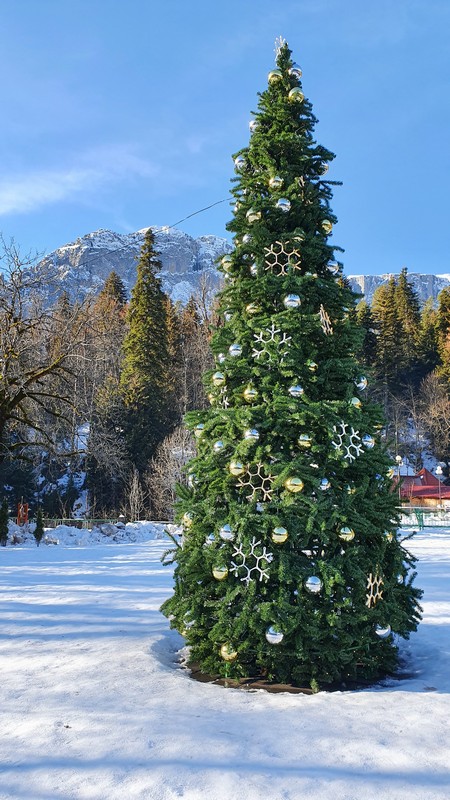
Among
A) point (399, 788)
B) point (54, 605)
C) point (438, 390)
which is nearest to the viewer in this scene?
point (399, 788)

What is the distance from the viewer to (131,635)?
191 inches

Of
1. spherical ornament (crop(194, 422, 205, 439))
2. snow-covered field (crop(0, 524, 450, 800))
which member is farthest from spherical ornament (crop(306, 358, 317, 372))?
snow-covered field (crop(0, 524, 450, 800))

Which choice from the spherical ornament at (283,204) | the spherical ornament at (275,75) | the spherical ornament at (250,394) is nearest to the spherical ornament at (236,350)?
the spherical ornament at (250,394)

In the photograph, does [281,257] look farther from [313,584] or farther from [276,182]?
[313,584]

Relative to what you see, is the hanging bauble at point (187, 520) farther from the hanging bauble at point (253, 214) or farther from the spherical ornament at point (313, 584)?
the hanging bauble at point (253, 214)

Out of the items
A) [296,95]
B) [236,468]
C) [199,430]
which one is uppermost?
[296,95]

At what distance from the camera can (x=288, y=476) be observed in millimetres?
3713

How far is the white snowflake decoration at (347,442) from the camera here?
3875mm

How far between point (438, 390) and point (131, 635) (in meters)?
42.1

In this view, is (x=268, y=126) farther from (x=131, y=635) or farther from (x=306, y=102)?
(x=131, y=635)

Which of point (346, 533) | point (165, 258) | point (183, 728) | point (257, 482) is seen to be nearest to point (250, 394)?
point (257, 482)

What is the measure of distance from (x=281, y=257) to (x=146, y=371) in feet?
88.9

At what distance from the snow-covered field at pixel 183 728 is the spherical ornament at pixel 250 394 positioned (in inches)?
78.7

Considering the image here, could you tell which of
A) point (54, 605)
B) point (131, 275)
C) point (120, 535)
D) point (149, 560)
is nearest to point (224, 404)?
point (54, 605)
